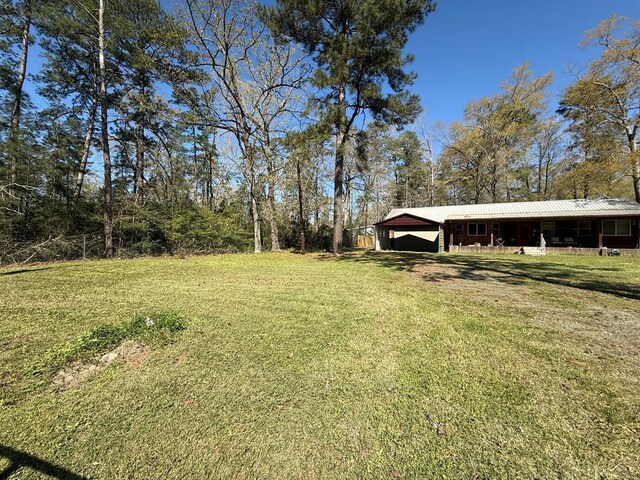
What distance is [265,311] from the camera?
4.54 metres

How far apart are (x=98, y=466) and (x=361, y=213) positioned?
33.4 metres

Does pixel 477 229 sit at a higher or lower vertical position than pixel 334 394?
higher

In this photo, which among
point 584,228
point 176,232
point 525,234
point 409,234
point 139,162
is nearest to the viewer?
point 176,232

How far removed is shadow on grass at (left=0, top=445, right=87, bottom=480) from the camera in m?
1.51

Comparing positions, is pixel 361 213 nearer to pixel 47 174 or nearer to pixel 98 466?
pixel 47 174

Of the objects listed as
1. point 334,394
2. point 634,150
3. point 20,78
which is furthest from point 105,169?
point 634,150

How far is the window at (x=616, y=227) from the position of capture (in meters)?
15.2

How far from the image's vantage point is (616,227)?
1552 cm

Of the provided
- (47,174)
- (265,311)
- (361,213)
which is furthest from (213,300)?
(361,213)

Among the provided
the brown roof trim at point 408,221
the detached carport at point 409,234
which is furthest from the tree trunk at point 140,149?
the brown roof trim at point 408,221

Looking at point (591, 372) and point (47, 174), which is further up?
point (47, 174)

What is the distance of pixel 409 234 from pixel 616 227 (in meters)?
11.4

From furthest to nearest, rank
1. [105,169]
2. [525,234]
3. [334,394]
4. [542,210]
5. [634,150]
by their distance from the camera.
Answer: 1. [525,234]
2. [542,210]
3. [634,150]
4. [105,169]
5. [334,394]

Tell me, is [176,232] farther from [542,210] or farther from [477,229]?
[542,210]
